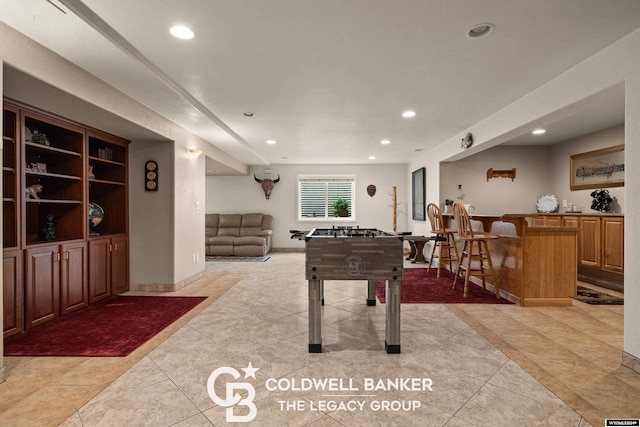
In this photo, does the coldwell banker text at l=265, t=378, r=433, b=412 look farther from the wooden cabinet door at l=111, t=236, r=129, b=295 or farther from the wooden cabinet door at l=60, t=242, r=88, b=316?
the wooden cabinet door at l=111, t=236, r=129, b=295

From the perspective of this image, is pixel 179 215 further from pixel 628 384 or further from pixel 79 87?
pixel 628 384

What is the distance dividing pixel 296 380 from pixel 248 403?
0.36 m

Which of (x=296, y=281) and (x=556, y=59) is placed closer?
(x=556, y=59)

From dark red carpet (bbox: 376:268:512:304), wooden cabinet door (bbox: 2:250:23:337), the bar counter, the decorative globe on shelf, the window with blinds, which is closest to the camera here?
wooden cabinet door (bbox: 2:250:23:337)

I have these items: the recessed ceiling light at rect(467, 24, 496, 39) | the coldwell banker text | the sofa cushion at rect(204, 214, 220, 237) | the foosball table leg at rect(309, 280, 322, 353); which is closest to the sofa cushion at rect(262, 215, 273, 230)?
the sofa cushion at rect(204, 214, 220, 237)


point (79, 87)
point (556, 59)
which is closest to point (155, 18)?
point (79, 87)

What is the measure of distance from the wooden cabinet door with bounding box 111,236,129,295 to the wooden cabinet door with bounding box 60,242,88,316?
0.50 m

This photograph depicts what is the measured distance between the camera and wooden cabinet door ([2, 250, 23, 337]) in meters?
2.79

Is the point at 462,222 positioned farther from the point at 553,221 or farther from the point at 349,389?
the point at 349,389

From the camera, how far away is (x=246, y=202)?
8.99 meters

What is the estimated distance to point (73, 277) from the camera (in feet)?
11.9

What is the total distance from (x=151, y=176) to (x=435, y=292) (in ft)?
13.5

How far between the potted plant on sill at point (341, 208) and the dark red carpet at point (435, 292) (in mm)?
3448

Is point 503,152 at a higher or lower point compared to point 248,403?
higher
